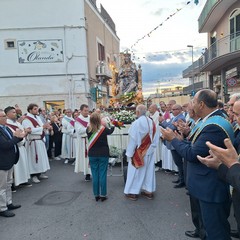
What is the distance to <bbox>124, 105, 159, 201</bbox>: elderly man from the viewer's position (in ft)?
16.7

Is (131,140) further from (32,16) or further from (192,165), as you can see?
(32,16)

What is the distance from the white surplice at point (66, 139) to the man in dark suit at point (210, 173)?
21.9ft

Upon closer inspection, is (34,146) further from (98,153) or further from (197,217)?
(197,217)

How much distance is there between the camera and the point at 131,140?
16.8 ft

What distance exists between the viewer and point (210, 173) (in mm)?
2715

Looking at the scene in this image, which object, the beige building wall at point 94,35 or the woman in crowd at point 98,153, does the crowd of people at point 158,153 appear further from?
the beige building wall at point 94,35

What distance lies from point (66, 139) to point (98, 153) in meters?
4.68

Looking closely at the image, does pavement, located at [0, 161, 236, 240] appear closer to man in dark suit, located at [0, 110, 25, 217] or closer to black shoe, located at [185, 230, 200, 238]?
black shoe, located at [185, 230, 200, 238]

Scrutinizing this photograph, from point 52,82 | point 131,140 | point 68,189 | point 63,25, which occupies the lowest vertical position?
point 68,189

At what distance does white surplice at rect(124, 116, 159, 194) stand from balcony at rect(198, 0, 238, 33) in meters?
15.0

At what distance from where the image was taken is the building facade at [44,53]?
1912 cm

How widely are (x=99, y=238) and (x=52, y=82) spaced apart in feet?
56.9

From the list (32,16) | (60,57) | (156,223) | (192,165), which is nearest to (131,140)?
(156,223)

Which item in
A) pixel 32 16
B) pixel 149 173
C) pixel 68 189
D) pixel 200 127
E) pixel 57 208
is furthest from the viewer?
pixel 32 16
